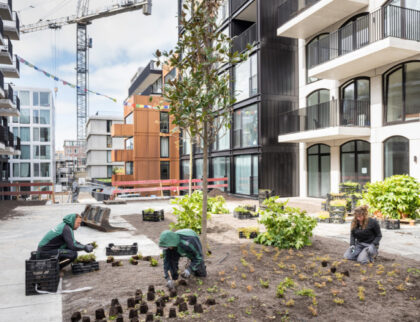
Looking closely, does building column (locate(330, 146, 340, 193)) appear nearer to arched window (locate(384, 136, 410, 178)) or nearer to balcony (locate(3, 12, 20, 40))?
arched window (locate(384, 136, 410, 178))

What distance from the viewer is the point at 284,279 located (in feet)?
17.6

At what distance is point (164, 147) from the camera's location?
105ft

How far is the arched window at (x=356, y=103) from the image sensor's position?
1525 cm

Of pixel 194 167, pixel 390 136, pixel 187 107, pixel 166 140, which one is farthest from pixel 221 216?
pixel 166 140

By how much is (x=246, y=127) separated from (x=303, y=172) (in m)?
4.41

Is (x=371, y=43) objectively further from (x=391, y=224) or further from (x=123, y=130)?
(x=123, y=130)

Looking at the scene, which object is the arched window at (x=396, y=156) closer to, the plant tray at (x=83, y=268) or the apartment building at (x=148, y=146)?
the plant tray at (x=83, y=268)

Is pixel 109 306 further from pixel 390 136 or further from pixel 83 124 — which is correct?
pixel 83 124

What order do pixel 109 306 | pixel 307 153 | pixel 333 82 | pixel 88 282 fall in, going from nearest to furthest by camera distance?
pixel 109 306
pixel 88 282
pixel 333 82
pixel 307 153

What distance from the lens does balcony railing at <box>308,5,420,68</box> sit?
12867mm

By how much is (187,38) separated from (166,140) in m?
25.8

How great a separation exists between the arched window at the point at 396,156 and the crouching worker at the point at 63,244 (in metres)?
12.7

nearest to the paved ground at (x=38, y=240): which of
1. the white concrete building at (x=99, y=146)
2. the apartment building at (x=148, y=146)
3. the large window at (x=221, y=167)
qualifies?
the large window at (x=221, y=167)

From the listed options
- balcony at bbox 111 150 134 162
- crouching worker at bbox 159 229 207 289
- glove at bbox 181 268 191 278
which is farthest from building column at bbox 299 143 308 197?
balcony at bbox 111 150 134 162
